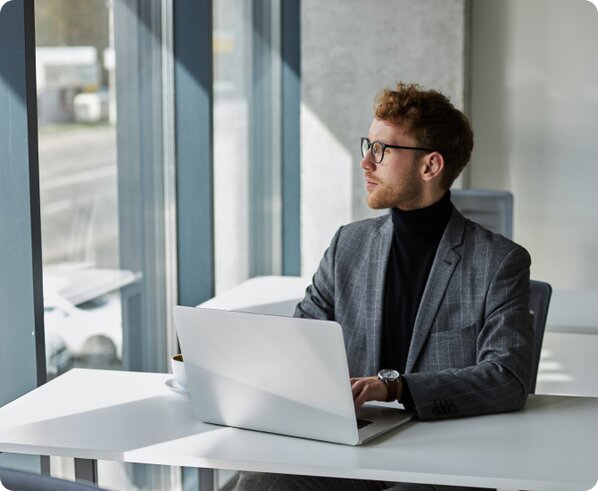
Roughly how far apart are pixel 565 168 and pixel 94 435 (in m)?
4.16

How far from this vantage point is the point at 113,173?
11.4ft

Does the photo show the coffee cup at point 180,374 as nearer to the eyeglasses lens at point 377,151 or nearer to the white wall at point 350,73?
the eyeglasses lens at point 377,151

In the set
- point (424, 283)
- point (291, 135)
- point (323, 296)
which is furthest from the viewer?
point (291, 135)

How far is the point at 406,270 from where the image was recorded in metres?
2.52

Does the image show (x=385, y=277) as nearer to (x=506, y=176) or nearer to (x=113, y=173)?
(x=113, y=173)

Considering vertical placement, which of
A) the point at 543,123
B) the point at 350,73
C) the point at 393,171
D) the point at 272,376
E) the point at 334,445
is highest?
the point at 350,73

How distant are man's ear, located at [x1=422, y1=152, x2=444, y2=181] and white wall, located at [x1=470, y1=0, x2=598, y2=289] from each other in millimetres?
3313

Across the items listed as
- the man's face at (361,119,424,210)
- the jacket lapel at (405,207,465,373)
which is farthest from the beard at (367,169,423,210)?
the jacket lapel at (405,207,465,373)

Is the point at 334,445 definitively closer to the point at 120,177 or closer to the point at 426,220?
the point at 426,220

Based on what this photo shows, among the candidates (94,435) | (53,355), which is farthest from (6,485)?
(53,355)

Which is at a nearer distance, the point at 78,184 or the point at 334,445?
the point at 334,445

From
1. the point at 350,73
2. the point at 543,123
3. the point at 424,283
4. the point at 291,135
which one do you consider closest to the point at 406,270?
the point at 424,283

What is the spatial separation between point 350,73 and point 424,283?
2.91 metres

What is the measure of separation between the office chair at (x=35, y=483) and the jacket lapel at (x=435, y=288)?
4.00ft
